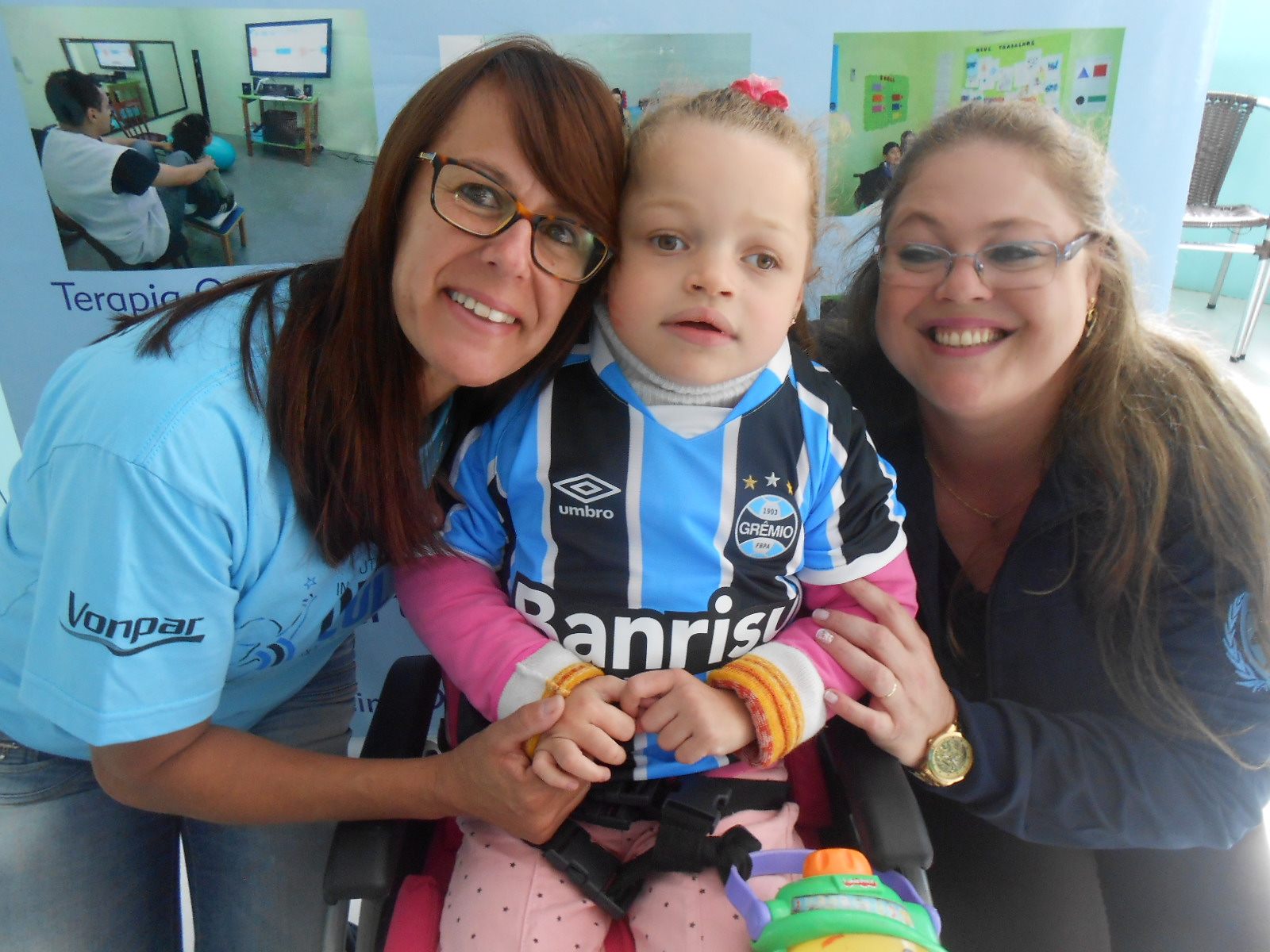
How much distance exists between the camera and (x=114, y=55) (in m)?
1.67

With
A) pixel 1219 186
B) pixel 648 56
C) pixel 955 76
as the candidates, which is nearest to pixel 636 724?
pixel 648 56

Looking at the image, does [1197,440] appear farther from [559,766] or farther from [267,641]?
[267,641]

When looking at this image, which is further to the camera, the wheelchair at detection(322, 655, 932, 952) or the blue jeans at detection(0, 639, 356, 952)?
the blue jeans at detection(0, 639, 356, 952)

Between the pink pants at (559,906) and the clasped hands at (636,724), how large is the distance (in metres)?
0.18

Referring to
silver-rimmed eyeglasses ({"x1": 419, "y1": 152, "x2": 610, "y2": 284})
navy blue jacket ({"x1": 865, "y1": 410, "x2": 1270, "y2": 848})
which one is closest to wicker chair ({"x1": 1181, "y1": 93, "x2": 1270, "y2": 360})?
navy blue jacket ({"x1": 865, "y1": 410, "x2": 1270, "y2": 848})

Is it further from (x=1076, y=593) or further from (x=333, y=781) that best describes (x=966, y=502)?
(x=333, y=781)

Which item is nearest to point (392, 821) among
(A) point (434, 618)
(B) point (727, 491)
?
(A) point (434, 618)

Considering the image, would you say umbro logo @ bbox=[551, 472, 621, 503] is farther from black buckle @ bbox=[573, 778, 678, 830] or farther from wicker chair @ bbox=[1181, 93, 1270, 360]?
wicker chair @ bbox=[1181, 93, 1270, 360]

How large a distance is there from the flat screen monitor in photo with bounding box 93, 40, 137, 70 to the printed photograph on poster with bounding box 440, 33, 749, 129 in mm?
665

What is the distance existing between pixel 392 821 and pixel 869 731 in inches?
29.7

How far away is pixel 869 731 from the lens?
1245 mm

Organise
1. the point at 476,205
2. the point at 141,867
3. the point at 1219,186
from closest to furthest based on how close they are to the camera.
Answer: the point at 476,205
the point at 141,867
the point at 1219,186

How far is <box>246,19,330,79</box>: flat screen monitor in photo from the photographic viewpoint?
1674 millimetres

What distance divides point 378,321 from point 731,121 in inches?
25.3
